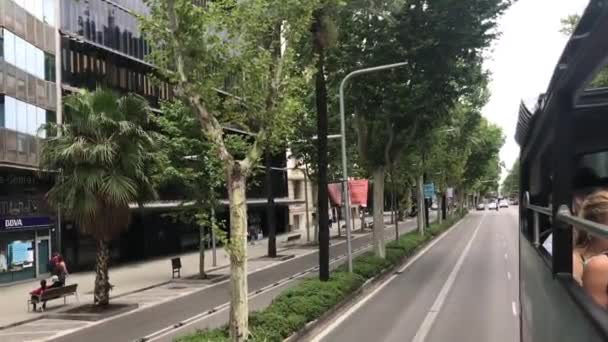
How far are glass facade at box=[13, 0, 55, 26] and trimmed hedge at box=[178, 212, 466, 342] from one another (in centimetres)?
1765

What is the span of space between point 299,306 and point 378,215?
13393mm

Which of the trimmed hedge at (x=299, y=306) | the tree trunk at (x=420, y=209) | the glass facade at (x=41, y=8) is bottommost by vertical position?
the trimmed hedge at (x=299, y=306)

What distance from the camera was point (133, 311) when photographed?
20.9 m

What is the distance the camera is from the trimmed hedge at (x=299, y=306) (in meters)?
12.5

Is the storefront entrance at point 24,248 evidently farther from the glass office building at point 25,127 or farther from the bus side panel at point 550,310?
the bus side panel at point 550,310

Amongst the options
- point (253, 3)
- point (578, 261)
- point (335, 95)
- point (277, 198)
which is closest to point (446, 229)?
point (277, 198)

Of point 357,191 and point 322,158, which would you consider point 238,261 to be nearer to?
point 322,158

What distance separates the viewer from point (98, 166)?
20.7 metres

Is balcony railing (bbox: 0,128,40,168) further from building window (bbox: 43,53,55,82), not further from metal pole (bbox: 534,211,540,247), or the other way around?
metal pole (bbox: 534,211,540,247)

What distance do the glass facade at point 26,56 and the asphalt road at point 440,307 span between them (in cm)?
1714

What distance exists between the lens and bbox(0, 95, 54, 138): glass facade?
2702 centimetres

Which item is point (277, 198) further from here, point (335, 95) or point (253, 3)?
point (253, 3)

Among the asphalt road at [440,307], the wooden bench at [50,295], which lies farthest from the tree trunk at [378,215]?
the wooden bench at [50,295]

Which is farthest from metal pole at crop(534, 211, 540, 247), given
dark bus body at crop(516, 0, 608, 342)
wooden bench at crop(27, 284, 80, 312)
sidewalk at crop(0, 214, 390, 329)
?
wooden bench at crop(27, 284, 80, 312)
